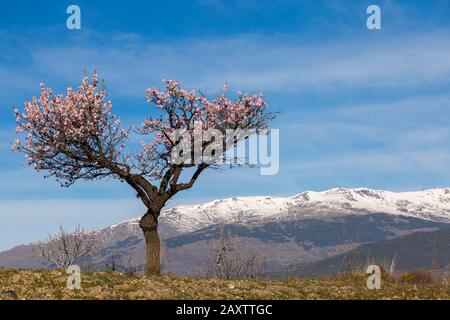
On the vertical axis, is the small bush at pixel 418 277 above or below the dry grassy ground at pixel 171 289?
below

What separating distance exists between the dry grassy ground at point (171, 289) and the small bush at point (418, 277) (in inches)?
374

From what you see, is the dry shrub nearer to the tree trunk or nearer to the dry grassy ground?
the tree trunk

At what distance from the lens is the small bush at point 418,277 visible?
3666cm

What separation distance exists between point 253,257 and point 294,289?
22.0 m

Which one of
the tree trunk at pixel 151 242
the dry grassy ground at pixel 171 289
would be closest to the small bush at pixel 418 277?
the dry grassy ground at pixel 171 289

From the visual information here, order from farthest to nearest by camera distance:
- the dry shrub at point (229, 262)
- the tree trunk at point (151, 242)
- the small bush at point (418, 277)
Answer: the dry shrub at point (229, 262)
the small bush at point (418, 277)
the tree trunk at point (151, 242)

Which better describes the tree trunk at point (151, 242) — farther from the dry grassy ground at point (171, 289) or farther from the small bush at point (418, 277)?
the small bush at point (418, 277)

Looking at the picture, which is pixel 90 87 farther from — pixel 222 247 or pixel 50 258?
pixel 50 258

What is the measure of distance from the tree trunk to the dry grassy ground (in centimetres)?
631

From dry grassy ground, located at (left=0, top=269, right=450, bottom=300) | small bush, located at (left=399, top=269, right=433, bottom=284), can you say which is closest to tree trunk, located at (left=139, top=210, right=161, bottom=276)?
dry grassy ground, located at (left=0, top=269, right=450, bottom=300)
